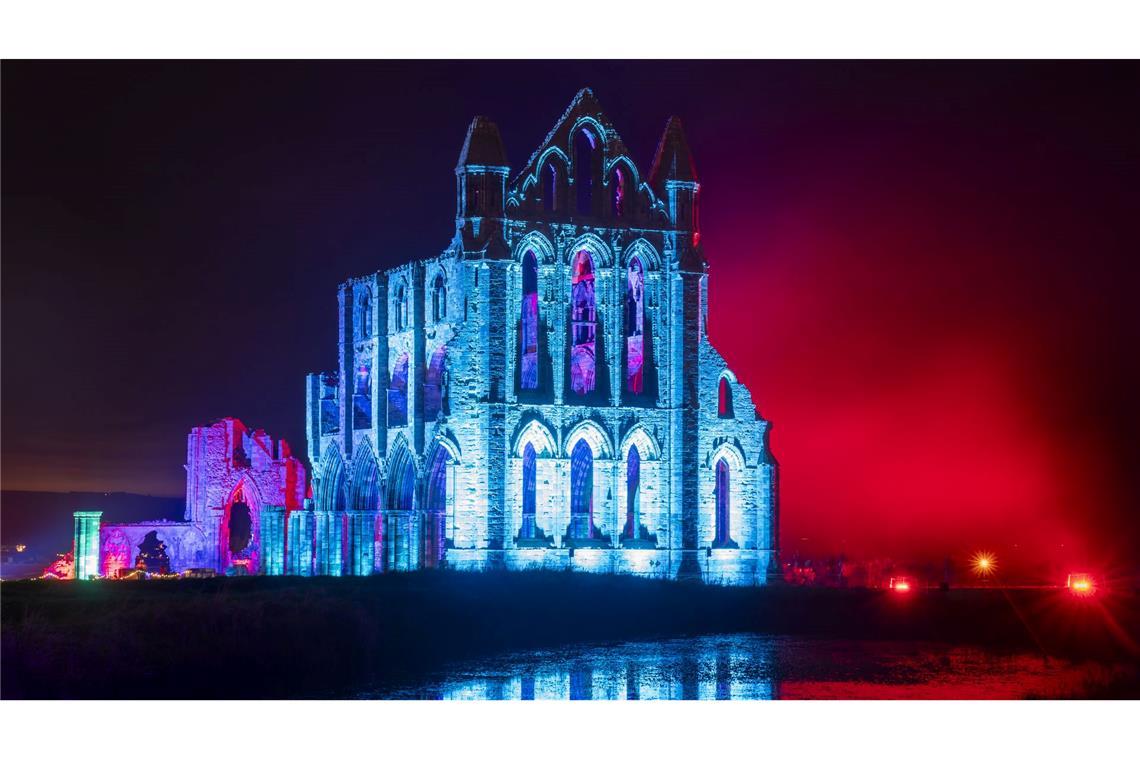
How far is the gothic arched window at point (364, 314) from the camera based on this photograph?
227 feet

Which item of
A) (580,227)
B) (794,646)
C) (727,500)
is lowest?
(794,646)

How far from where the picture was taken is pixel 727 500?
65.8m

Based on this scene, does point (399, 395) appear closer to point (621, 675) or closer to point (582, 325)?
point (582, 325)

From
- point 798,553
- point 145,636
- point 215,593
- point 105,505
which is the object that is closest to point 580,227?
point 798,553

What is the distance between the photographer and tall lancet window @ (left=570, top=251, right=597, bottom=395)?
64000 mm

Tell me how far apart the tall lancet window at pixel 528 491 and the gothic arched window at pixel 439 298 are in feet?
17.4

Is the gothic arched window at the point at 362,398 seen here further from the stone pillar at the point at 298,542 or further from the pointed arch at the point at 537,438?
the pointed arch at the point at 537,438

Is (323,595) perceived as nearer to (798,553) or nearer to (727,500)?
(727,500)

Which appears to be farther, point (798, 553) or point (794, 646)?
point (798, 553)

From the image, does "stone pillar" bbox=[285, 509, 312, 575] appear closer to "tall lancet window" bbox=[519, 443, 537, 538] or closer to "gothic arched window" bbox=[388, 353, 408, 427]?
"gothic arched window" bbox=[388, 353, 408, 427]

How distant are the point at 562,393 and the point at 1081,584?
56.6 ft

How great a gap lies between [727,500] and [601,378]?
606 centimetres

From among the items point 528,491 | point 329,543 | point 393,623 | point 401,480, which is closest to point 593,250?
point 528,491

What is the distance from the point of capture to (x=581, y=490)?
64250 millimetres
